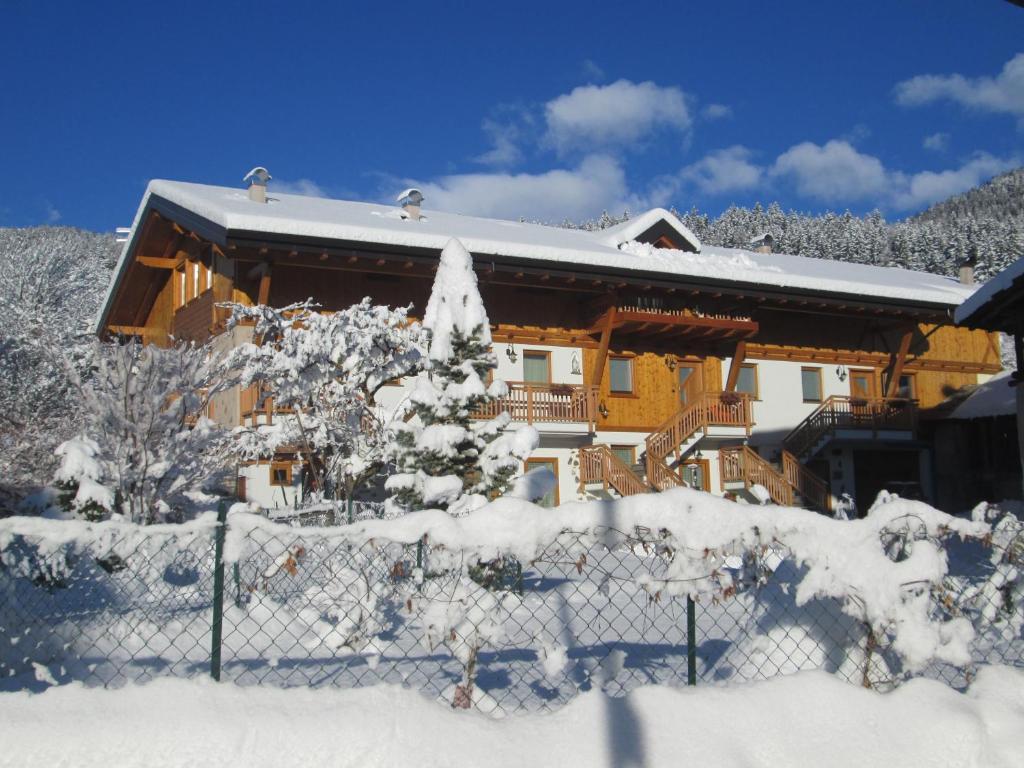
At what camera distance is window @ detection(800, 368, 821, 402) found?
89.1 ft

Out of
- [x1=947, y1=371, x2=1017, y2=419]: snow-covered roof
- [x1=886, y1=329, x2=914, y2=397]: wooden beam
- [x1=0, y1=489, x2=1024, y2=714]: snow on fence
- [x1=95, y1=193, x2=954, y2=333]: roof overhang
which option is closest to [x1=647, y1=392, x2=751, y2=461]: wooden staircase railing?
[x1=95, y1=193, x2=954, y2=333]: roof overhang

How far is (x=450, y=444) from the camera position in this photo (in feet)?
36.7

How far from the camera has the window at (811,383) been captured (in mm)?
27156

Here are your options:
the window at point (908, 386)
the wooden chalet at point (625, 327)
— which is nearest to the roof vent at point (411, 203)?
the wooden chalet at point (625, 327)

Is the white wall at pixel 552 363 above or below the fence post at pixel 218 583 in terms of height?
above

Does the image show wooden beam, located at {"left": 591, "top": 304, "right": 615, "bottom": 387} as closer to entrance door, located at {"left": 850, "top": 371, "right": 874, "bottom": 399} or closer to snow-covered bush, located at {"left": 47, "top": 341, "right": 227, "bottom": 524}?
entrance door, located at {"left": 850, "top": 371, "right": 874, "bottom": 399}

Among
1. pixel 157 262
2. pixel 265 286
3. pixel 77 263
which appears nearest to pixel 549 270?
pixel 265 286

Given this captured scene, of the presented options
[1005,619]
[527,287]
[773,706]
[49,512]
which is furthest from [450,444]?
[527,287]

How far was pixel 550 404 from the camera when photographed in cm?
2200

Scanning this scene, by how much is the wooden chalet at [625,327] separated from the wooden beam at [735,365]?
0.20 feet

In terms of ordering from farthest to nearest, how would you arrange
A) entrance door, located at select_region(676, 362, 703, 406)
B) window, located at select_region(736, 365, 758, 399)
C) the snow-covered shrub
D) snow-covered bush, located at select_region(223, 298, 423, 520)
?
window, located at select_region(736, 365, 758, 399) → entrance door, located at select_region(676, 362, 703, 406) → snow-covered bush, located at select_region(223, 298, 423, 520) → the snow-covered shrub

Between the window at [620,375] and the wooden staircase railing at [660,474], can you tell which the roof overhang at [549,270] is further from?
the wooden staircase railing at [660,474]

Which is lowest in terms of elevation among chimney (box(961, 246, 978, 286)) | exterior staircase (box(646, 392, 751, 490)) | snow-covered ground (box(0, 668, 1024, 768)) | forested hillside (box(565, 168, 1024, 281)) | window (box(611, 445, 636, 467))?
snow-covered ground (box(0, 668, 1024, 768))

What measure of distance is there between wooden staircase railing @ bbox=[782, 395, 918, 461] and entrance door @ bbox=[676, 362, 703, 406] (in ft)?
9.66
